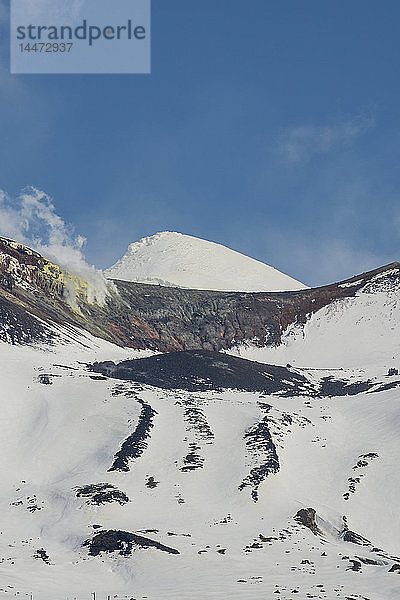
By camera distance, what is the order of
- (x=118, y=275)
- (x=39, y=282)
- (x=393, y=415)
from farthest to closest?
(x=118, y=275), (x=39, y=282), (x=393, y=415)

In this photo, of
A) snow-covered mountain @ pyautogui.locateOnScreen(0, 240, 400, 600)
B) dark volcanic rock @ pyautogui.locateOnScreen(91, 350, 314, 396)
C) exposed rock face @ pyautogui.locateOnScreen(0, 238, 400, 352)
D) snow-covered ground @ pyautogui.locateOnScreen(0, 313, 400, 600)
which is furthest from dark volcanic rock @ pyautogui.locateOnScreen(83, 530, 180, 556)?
exposed rock face @ pyautogui.locateOnScreen(0, 238, 400, 352)

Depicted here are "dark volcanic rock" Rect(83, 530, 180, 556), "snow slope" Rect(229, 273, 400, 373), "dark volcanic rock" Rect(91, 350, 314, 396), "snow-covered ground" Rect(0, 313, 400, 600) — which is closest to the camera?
"snow-covered ground" Rect(0, 313, 400, 600)

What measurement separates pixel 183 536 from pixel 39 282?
53.7 metres

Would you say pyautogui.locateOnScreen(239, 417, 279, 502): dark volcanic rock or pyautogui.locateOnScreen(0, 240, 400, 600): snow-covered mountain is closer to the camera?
pyautogui.locateOnScreen(0, 240, 400, 600): snow-covered mountain

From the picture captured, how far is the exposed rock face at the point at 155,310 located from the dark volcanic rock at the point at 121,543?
35748mm

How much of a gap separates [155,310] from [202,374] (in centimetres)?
3140

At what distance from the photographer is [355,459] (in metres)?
29.7

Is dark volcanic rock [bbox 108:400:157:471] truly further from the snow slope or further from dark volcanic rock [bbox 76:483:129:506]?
the snow slope

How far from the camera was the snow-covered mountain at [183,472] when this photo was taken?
1561 cm

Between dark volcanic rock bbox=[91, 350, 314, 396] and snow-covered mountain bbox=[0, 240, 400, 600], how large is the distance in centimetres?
22

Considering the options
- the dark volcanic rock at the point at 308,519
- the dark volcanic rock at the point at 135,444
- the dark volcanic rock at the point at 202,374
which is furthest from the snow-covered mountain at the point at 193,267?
the dark volcanic rock at the point at 308,519

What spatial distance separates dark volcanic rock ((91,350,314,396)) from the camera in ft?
146

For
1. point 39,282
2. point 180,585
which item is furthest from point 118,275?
point 180,585

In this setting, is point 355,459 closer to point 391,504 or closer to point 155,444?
point 391,504
